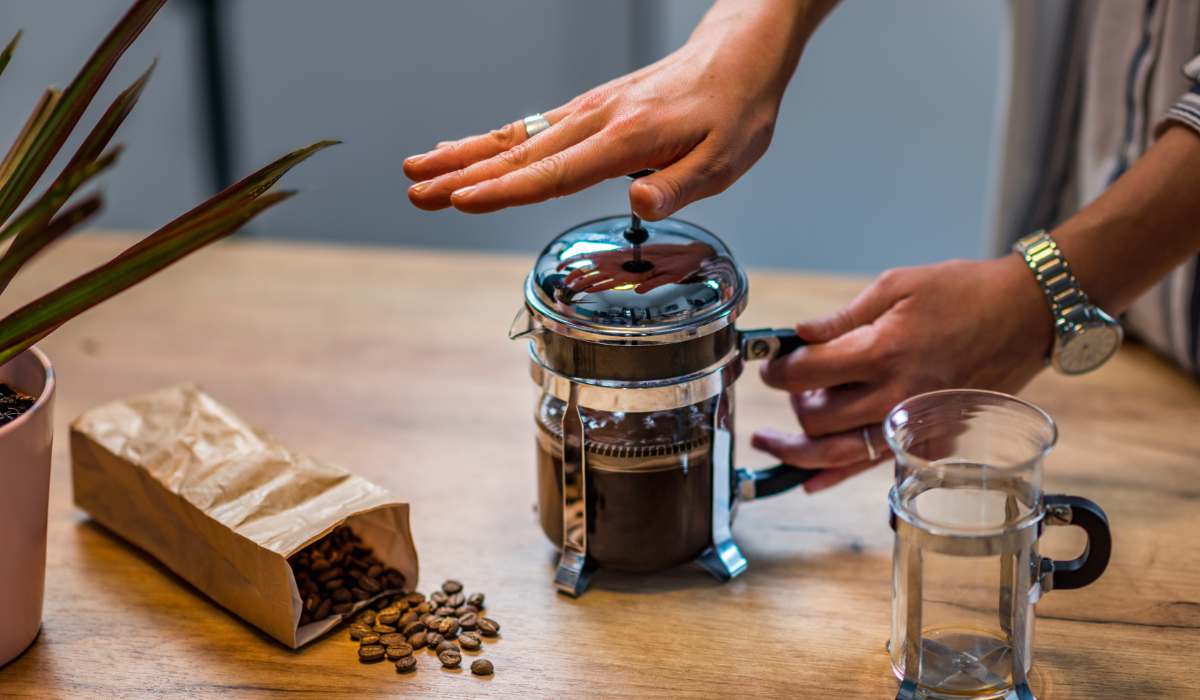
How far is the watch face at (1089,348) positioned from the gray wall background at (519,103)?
150cm

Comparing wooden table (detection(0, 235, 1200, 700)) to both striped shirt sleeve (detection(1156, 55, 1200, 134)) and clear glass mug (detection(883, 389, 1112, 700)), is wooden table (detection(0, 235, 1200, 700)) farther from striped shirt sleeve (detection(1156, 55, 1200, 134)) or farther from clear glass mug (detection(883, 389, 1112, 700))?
striped shirt sleeve (detection(1156, 55, 1200, 134))

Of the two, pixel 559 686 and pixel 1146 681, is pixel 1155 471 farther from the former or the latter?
pixel 559 686

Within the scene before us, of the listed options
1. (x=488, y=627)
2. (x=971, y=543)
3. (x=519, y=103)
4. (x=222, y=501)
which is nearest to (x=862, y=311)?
(x=971, y=543)

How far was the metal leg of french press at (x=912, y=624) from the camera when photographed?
2.66 ft

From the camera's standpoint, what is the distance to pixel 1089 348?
1039mm

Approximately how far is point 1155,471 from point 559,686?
23.3 inches

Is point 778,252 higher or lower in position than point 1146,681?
lower

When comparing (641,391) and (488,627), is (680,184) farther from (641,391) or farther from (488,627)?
(488,627)

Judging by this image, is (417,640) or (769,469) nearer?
(417,640)

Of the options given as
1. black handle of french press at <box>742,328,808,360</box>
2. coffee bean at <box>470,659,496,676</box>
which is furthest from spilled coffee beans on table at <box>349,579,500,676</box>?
black handle of french press at <box>742,328,808,360</box>

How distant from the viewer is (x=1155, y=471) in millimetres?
1096

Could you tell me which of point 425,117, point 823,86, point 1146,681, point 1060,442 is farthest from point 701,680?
point 425,117

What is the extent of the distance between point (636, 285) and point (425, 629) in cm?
30

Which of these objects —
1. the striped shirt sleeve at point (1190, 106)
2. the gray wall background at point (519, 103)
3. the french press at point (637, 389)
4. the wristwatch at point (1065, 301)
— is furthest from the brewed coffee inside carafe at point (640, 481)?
the gray wall background at point (519, 103)
